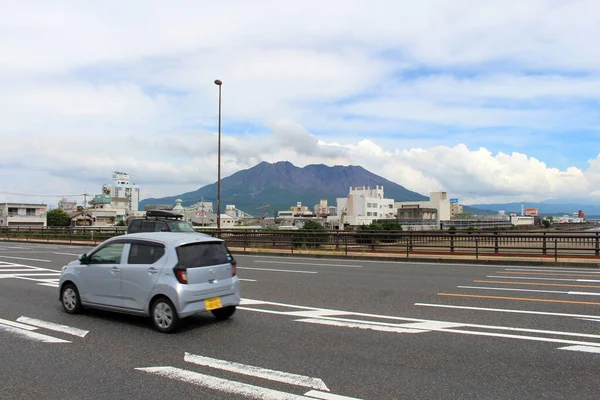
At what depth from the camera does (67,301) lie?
8.84 m

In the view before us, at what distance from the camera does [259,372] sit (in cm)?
544

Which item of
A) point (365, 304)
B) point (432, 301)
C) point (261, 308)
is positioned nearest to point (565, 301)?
point (432, 301)

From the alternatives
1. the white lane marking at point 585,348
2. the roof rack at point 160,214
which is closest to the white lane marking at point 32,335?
the white lane marking at point 585,348

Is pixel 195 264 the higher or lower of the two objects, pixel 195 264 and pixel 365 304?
the higher

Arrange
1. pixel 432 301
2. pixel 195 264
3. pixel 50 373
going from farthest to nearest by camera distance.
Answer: pixel 432 301 → pixel 195 264 → pixel 50 373

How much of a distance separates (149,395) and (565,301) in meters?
9.05

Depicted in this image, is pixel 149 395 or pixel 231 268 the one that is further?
pixel 231 268

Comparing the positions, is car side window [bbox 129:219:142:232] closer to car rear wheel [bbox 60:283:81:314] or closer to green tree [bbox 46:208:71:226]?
car rear wheel [bbox 60:283:81:314]

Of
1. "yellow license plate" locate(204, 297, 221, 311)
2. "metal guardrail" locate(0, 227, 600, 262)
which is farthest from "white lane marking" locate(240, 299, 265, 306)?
"metal guardrail" locate(0, 227, 600, 262)

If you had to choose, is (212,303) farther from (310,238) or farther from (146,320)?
(310,238)

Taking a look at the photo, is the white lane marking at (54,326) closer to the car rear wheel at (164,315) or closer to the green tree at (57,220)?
the car rear wheel at (164,315)

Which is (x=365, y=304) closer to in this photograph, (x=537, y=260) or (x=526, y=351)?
(x=526, y=351)

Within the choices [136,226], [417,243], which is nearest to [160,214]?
[136,226]

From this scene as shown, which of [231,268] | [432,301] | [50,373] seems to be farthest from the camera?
[432,301]
